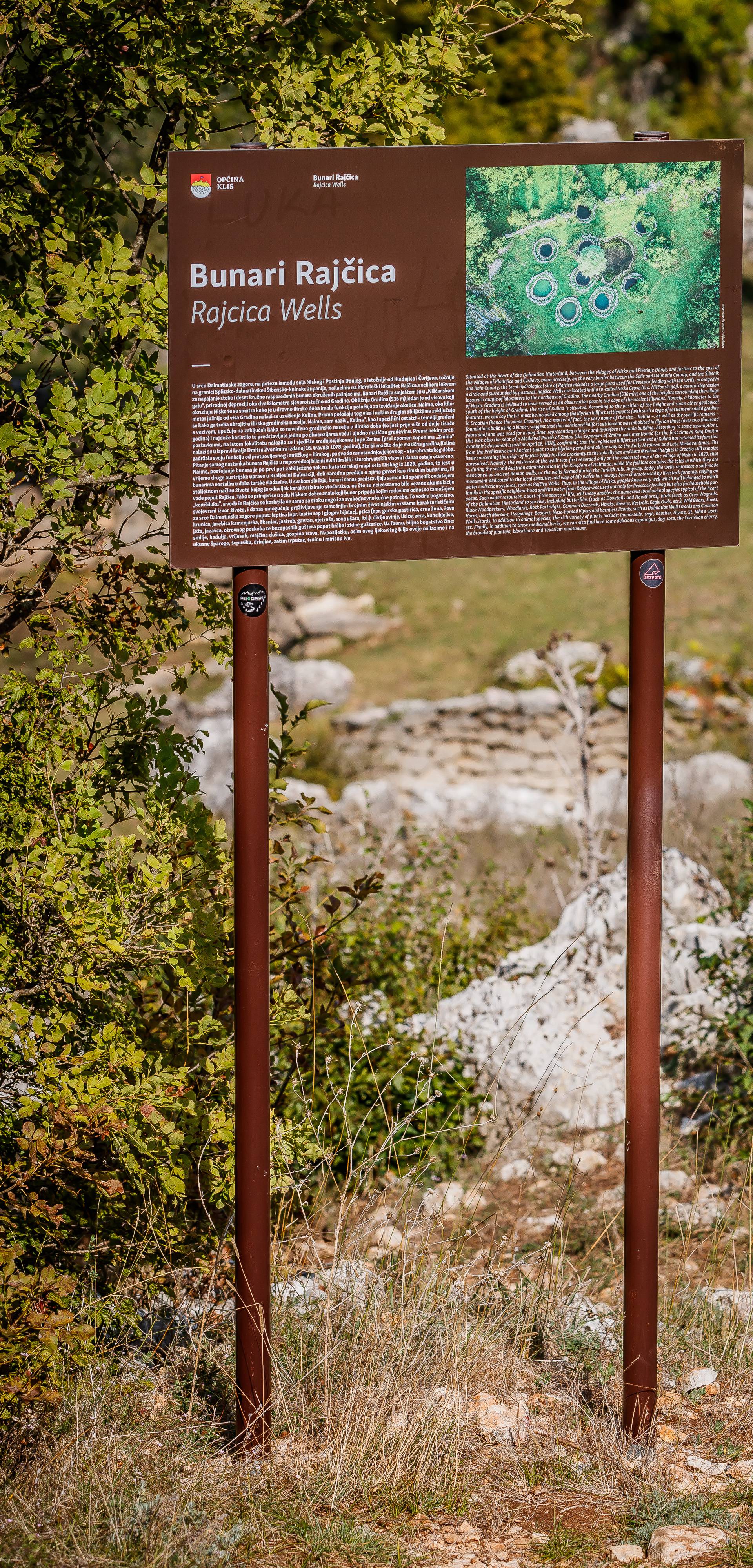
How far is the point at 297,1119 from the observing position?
4.69m

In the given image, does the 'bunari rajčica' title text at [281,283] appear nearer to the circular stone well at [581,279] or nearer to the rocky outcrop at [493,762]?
the circular stone well at [581,279]

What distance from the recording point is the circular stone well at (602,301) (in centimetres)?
288

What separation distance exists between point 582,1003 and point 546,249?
3.31 m

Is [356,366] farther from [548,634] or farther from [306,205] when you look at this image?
[548,634]

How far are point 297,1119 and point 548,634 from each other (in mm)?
8812

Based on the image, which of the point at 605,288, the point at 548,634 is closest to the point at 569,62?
the point at 548,634

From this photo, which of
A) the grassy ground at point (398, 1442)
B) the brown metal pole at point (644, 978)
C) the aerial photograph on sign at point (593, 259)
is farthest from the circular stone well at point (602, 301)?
the grassy ground at point (398, 1442)

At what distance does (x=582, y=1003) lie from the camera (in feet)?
17.9

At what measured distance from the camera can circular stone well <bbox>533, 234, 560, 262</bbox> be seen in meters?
2.86

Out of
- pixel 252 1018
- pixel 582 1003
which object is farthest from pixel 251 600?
pixel 582 1003

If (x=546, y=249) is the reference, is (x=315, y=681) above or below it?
below

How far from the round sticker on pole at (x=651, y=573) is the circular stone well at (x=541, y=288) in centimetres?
58

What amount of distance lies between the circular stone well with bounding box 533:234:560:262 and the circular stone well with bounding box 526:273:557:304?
0.11 feet

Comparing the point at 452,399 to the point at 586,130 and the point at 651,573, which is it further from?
the point at 586,130
